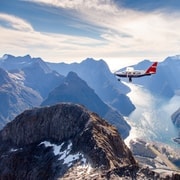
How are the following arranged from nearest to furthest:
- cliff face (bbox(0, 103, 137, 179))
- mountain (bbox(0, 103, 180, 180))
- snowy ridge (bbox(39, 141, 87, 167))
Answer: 1. mountain (bbox(0, 103, 180, 180))
2. cliff face (bbox(0, 103, 137, 179))
3. snowy ridge (bbox(39, 141, 87, 167))

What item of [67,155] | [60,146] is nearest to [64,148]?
[60,146]

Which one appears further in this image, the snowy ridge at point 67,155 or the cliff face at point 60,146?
the snowy ridge at point 67,155

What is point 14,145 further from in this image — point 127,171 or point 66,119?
point 127,171

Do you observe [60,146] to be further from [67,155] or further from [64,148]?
[67,155]

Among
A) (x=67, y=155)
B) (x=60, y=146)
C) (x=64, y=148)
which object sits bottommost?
(x=60, y=146)

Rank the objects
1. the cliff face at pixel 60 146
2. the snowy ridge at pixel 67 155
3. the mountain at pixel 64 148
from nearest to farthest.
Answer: the mountain at pixel 64 148, the cliff face at pixel 60 146, the snowy ridge at pixel 67 155

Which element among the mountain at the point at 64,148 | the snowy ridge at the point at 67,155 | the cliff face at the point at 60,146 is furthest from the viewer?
the snowy ridge at the point at 67,155

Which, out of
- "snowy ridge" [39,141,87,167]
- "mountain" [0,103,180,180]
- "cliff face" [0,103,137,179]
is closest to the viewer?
"mountain" [0,103,180,180]

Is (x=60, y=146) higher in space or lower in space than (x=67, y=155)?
lower
